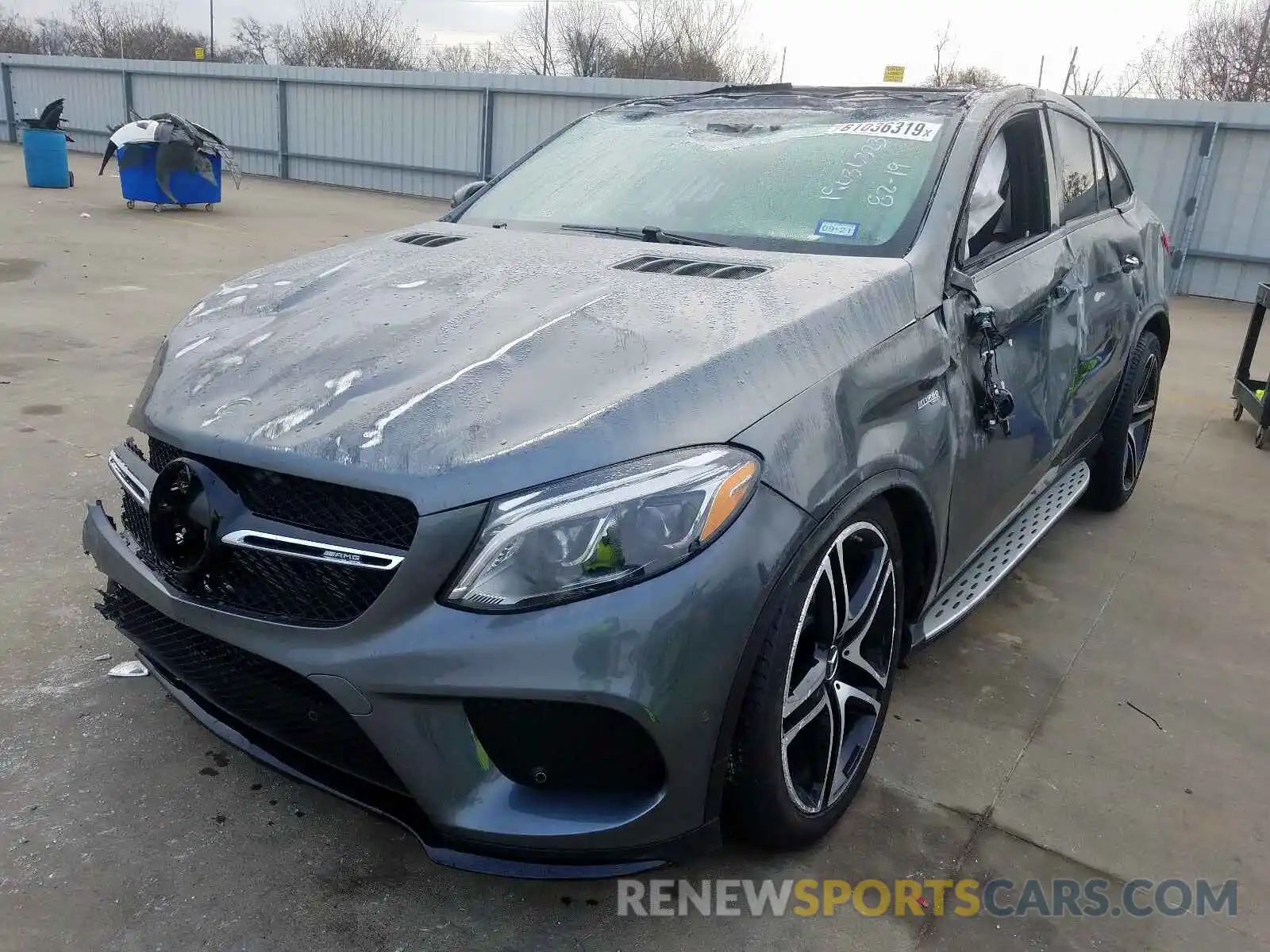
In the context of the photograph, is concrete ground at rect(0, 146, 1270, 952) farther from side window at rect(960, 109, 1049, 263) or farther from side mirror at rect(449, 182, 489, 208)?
side mirror at rect(449, 182, 489, 208)

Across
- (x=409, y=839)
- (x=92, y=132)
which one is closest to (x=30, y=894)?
(x=409, y=839)

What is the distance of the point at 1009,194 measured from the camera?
3174 millimetres

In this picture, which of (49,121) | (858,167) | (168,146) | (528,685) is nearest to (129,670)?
(528,685)

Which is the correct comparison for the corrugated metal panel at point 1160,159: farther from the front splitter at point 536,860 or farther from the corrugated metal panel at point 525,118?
the front splitter at point 536,860

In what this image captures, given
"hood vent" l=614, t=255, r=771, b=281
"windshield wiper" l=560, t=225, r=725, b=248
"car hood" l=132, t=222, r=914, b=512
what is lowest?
"car hood" l=132, t=222, r=914, b=512

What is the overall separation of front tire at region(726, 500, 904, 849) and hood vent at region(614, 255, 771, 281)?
0.68 meters

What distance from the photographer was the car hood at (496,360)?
Result: 1809 mm

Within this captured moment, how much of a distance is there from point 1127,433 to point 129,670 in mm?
3892

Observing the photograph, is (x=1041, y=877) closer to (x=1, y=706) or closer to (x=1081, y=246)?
(x=1081, y=246)

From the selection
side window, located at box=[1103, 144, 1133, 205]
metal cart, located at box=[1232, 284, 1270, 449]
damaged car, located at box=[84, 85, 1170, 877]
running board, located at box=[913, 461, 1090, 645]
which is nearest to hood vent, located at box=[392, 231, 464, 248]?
damaged car, located at box=[84, 85, 1170, 877]

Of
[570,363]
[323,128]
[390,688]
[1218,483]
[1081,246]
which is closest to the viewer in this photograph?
[390,688]

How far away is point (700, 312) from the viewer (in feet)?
7.34

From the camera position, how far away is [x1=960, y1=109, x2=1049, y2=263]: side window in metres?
2.87

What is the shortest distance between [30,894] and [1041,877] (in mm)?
2137
